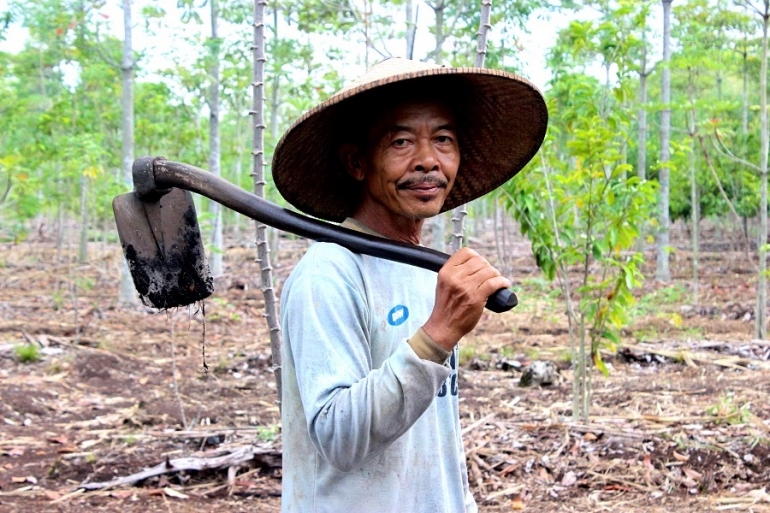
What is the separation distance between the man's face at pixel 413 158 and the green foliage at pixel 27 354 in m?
7.05

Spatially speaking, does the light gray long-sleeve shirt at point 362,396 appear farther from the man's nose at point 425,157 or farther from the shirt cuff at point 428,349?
the man's nose at point 425,157

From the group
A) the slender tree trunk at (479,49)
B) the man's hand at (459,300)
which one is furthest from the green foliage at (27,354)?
the man's hand at (459,300)

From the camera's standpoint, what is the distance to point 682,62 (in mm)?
9961

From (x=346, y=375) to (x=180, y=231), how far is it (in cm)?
60

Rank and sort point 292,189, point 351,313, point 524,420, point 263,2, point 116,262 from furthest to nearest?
point 116,262
point 524,420
point 263,2
point 292,189
point 351,313

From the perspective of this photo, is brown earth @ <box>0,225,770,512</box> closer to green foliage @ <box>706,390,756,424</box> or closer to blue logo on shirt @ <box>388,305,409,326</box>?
green foliage @ <box>706,390,756,424</box>

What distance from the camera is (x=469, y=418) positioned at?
5609 mm

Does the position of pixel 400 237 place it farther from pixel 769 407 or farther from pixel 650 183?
pixel 769 407

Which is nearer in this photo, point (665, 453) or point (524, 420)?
point (665, 453)

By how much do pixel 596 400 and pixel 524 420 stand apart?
99 cm

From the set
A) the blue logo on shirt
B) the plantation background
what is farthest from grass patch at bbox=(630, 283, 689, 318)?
the blue logo on shirt

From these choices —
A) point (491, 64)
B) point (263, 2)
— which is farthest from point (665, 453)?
point (491, 64)

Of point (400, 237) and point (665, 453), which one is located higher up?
point (400, 237)

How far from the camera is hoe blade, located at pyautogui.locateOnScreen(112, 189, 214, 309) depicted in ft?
5.17
